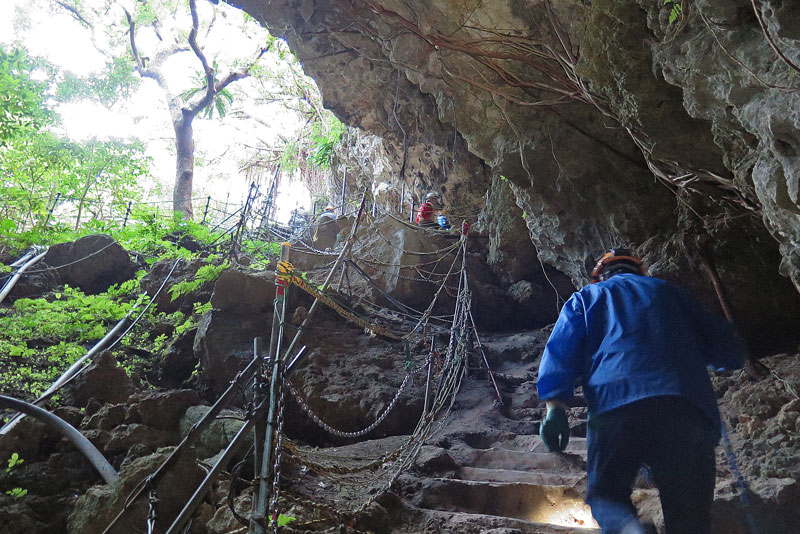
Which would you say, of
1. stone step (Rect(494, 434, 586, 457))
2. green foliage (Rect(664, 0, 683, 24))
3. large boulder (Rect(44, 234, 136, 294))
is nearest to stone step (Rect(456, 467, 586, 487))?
stone step (Rect(494, 434, 586, 457))

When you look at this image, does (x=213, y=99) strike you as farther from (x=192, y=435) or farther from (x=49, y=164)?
(x=192, y=435)

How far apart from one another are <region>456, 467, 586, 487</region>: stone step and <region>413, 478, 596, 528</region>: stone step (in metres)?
0.10

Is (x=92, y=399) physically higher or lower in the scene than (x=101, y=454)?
higher

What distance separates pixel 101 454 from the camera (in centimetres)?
360

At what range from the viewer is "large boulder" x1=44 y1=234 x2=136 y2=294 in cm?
789

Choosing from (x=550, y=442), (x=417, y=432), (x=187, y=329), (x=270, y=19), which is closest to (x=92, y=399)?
(x=187, y=329)

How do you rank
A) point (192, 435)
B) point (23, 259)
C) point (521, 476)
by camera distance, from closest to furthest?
point (192, 435) < point (521, 476) < point (23, 259)

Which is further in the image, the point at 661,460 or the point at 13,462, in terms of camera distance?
the point at 13,462

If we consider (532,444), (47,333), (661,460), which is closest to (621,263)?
(661,460)

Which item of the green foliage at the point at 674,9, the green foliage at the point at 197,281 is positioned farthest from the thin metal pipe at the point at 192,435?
the green foliage at the point at 197,281

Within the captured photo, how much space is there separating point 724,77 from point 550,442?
7.10 ft

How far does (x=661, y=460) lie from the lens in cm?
183

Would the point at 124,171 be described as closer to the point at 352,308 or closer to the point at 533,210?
the point at 352,308

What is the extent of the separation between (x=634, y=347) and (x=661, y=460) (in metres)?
0.44
